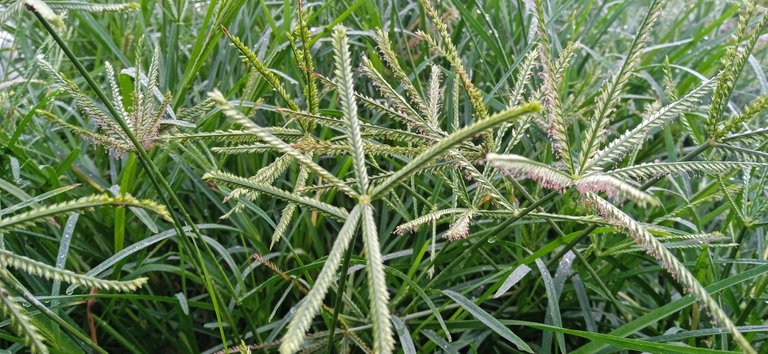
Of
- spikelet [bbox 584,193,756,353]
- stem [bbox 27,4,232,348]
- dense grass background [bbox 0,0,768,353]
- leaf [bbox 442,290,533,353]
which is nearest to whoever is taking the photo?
spikelet [bbox 584,193,756,353]

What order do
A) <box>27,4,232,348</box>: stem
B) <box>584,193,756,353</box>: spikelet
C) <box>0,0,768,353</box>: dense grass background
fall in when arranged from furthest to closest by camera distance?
<box>0,0,768,353</box>: dense grass background, <box>27,4,232,348</box>: stem, <box>584,193,756,353</box>: spikelet

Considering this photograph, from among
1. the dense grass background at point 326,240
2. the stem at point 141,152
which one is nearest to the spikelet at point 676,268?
the dense grass background at point 326,240

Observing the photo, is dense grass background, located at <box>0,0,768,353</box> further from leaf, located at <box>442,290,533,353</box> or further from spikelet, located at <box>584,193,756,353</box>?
spikelet, located at <box>584,193,756,353</box>

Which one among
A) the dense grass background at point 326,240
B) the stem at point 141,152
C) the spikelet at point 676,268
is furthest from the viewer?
the dense grass background at point 326,240

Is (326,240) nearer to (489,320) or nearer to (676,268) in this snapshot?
(489,320)

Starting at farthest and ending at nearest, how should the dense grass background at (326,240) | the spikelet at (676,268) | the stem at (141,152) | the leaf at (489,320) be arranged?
the dense grass background at (326,240), the leaf at (489,320), the stem at (141,152), the spikelet at (676,268)

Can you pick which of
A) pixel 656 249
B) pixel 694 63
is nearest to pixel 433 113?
pixel 656 249

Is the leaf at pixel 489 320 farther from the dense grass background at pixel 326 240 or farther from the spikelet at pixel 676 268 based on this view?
the spikelet at pixel 676 268

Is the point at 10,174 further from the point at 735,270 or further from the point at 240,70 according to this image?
the point at 735,270

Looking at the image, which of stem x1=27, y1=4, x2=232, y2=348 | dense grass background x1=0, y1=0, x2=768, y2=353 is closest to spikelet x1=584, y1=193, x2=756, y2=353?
dense grass background x1=0, y1=0, x2=768, y2=353

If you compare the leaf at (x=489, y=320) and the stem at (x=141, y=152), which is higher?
the stem at (x=141, y=152)
